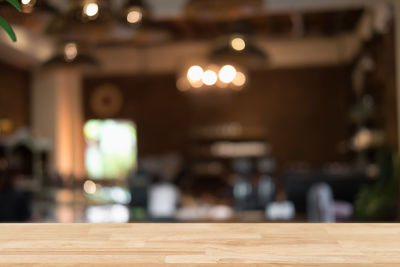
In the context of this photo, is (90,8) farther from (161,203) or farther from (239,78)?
(239,78)

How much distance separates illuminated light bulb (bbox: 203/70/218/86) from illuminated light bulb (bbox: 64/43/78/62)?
540cm

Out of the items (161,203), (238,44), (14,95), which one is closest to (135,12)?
(238,44)

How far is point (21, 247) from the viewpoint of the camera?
3.34 feet

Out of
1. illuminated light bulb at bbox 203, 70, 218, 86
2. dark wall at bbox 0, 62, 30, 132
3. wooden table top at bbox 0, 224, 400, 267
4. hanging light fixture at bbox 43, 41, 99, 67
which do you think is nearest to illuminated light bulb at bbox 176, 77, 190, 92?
illuminated light bulb at bbox 203, 70, 218, 86

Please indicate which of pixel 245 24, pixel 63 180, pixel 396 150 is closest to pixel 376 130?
pixel 396 150

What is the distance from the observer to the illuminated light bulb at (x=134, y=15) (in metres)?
4.23

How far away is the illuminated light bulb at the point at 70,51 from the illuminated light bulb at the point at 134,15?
1.96m

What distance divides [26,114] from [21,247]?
1239cm

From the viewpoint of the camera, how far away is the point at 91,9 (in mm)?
3309

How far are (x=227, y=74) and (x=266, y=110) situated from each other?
107 inches

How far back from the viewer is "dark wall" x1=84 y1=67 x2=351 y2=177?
13219mm

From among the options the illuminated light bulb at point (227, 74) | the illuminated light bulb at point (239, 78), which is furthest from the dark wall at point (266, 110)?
the illuminated light bulb at point (227, 74)

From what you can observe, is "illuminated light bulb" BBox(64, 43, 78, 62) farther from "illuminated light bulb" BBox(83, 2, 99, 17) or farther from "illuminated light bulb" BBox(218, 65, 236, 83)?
"illuminated light bulb" BBox(218, 65, 236, 83)
